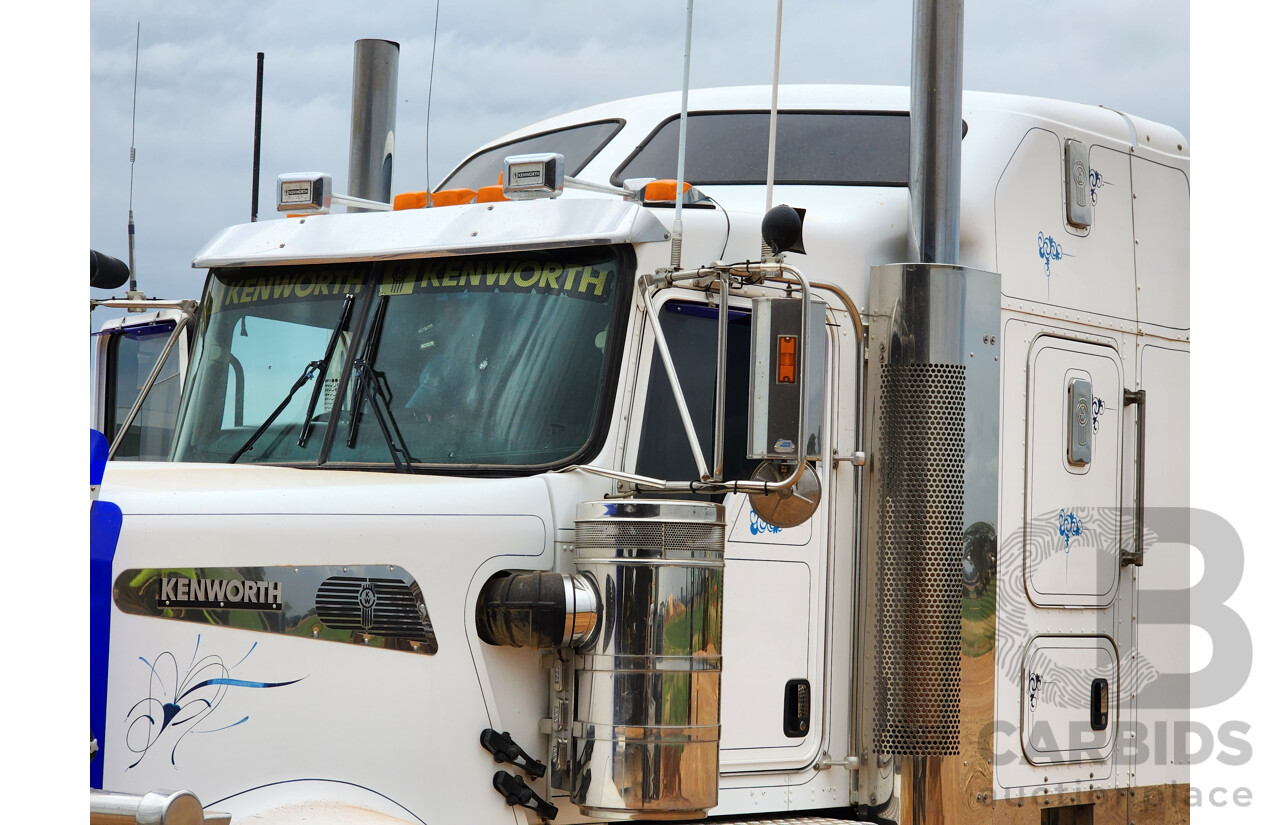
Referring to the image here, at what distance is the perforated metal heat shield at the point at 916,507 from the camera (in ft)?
16.0

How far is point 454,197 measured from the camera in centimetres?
517

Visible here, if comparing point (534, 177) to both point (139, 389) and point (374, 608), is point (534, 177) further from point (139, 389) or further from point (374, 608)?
point (139, 389)

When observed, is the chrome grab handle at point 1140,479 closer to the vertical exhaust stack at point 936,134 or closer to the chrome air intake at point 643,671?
the vertical exhaust stack at point 936,134

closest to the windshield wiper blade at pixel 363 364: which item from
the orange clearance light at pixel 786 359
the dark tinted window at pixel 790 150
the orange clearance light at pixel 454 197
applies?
the orange clearance light at pixel 454 197

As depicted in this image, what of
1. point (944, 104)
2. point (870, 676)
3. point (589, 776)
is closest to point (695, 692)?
point (589, 776)

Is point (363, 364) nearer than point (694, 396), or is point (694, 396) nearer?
point (694, 396)

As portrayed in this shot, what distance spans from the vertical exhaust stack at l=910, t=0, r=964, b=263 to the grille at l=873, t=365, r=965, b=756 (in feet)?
1.46

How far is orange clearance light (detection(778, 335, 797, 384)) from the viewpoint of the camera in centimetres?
414

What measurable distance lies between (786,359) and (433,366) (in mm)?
1212

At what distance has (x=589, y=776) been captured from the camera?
418cm

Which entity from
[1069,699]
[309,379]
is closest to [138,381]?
[309,379]

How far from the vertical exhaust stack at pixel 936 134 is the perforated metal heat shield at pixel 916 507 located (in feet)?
0.42

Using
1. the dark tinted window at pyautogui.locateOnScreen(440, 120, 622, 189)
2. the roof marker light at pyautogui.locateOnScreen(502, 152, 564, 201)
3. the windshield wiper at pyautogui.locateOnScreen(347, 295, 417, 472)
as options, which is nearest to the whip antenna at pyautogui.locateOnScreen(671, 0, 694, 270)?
the roof marker light at pyautogui.locateOnScreen(502, 152, 564, 201)

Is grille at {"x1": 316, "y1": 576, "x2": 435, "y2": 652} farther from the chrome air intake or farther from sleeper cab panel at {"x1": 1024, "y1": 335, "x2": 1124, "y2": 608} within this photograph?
sleeper cab panel at {"x1": 1024, "y1": 335, "x2": 1124, "y2": 608}
